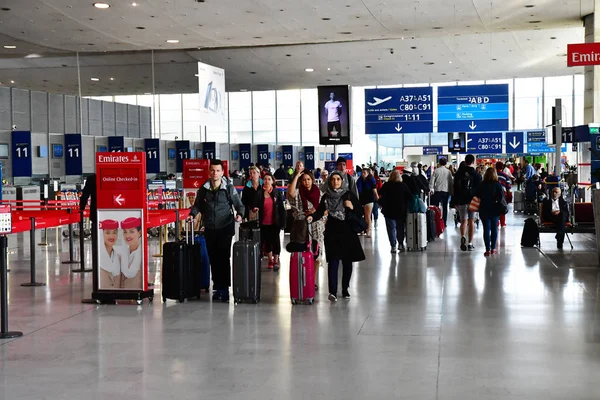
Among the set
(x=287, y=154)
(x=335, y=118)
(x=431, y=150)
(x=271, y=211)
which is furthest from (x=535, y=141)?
(x=271, y=211)

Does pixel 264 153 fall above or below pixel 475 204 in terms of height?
above

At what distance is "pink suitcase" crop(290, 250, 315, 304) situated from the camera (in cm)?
905

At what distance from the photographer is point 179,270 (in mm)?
9305

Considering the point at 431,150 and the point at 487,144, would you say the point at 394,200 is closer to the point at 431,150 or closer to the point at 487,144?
the point at 487,144

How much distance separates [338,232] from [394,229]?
5604 millimetres

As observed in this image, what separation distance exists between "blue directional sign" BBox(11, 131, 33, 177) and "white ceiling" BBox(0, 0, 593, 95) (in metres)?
2.71

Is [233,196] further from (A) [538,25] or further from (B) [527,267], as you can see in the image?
(A) [538,25]

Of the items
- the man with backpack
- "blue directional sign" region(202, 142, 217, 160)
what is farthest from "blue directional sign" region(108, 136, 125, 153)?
the man with backpack

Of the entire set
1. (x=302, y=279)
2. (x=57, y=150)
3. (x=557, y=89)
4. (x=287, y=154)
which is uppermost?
(x=557, y=89)

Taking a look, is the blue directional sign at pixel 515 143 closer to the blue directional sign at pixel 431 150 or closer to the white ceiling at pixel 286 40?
the blue directional sign at pixel 431 150

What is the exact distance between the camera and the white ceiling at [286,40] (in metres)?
18.4

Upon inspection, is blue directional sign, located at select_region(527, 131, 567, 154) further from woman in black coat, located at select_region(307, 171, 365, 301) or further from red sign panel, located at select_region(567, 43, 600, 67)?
woman in black coat, located at select_region(307, 171, 365, 301)

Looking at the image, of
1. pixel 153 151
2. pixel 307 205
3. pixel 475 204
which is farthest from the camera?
pixel 153 151

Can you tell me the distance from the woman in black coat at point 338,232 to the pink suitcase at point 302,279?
0.31 m
